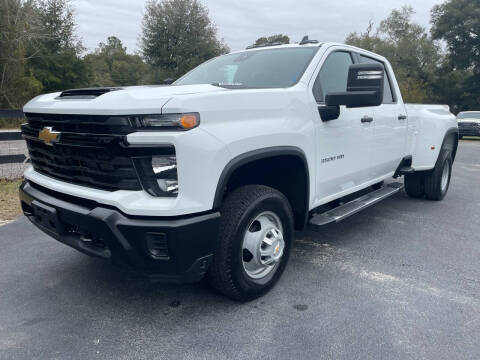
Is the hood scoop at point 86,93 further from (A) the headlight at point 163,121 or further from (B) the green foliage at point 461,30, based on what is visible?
(B) the green foliage at point 461,30

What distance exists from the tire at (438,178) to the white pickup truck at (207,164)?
246cm

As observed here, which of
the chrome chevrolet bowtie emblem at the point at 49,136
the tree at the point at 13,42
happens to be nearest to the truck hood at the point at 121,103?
the chrome chevrolet bowtie emblem at the point at 49,136

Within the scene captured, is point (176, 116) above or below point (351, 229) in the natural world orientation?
above

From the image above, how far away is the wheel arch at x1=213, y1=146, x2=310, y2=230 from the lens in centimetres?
275

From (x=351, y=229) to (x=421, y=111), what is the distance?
208cm

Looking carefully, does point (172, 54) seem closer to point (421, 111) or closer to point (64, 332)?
point (421, 111)

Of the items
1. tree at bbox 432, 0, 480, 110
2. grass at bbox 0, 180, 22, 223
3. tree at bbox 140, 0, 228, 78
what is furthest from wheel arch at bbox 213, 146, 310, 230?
tree at bbox 432, 0, 480, 110

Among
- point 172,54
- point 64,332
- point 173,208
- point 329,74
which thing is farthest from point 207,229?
point 172,54

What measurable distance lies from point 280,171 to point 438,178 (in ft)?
12.0

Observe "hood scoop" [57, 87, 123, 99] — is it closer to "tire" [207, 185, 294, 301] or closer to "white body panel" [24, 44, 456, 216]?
"white body panel" [24, 44, 456, 216]

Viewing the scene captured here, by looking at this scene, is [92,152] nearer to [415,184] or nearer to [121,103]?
[121,103]

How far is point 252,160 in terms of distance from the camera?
8.54 ft

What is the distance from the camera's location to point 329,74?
3646 millimetres

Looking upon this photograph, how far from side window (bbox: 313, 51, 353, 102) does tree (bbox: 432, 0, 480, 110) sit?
41955mm
